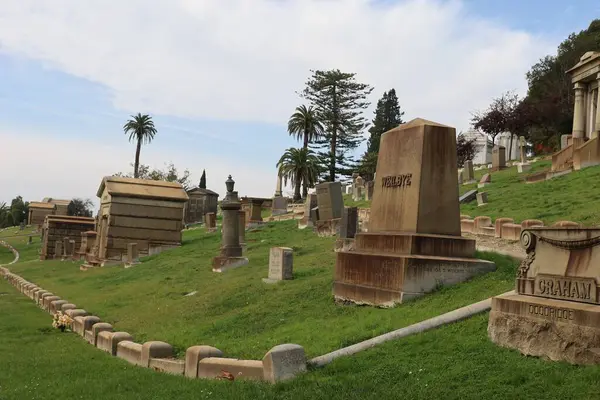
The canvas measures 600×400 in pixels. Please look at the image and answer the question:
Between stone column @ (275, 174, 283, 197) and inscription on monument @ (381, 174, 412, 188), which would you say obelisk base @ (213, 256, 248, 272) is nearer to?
inscription on monument @ (381, 174, 412, 188)

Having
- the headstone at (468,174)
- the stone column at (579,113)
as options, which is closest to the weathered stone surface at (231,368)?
the headstone at (468,174)

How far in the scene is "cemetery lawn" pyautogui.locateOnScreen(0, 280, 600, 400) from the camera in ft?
16.7

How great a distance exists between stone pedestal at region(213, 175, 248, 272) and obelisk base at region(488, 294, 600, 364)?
40.9 feet

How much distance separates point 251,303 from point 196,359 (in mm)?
4578

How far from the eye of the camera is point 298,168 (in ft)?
179

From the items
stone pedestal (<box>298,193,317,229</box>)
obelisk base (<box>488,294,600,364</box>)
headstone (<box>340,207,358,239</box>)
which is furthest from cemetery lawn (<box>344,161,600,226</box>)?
obelisk base (<box>488,294,600,364</box>)

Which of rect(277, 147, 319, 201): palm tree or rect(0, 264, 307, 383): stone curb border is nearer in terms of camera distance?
rect(0, 264, 307, 383): stone curb border

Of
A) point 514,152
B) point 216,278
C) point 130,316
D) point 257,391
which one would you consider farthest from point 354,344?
point 514,152

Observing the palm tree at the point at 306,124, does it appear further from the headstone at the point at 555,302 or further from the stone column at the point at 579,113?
the headstone at the point at 555,302

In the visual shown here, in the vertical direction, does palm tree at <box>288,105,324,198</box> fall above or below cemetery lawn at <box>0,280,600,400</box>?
above

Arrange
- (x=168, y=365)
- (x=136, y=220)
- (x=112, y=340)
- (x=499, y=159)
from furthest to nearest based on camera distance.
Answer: (x=499, y=159) < (x=136, y=220) < (x=112, y=340) < (x=168, y=365)

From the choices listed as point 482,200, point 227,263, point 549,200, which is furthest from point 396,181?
point 482,200

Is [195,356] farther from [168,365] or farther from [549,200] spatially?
[549,200]

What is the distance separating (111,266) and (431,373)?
24.9 meters
